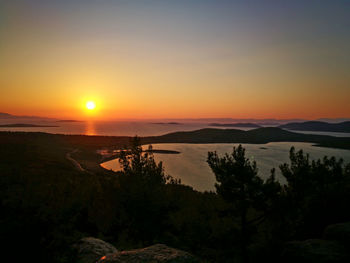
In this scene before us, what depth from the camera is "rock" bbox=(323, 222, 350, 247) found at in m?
11.3

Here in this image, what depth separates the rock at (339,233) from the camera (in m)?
11.3

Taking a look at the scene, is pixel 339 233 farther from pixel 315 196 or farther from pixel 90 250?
pixel 90 250

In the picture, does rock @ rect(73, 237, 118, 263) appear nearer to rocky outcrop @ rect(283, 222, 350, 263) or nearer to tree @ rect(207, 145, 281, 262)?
rocky outcrop @ rect(283, 222, 350, 263)

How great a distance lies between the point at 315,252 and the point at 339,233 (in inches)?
95.9

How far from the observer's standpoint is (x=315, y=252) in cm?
1067

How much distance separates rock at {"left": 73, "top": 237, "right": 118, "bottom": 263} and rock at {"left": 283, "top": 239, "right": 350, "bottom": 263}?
32.0 ft

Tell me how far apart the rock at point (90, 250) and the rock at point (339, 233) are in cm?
1237

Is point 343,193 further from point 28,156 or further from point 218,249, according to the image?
point 28,156

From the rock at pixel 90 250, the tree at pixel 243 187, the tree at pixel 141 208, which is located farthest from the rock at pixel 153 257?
the tree at pixel 243 187

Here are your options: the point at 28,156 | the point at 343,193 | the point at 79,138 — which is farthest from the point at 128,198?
the point at 79,138

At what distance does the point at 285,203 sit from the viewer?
60.5 feet

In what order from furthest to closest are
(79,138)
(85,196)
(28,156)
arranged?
(79,138)
(28,156)
(85,196)

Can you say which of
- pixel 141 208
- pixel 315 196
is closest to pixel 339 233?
pixel 315 196

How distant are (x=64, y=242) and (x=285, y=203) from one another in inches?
691
